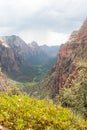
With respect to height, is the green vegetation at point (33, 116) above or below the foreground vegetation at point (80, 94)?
above

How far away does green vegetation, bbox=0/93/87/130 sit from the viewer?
14148mm

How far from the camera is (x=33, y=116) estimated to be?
14.5 meters

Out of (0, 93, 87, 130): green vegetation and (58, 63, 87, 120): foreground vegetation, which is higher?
(0, 93, 87, 130): green vegetation

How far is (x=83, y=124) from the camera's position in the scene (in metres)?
15.3

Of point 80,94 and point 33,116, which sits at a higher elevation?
point 33,116

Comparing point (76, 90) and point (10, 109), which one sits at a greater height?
point (10, 109)

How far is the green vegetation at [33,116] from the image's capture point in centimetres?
1415

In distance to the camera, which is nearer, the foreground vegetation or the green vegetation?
the green vegetation

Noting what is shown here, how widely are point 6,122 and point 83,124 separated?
135 inches

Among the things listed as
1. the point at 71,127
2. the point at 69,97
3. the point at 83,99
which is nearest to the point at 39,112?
the point at 71,127

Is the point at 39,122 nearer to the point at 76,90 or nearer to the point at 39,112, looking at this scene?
the point at 39,112

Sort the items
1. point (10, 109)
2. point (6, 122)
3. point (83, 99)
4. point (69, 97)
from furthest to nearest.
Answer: point (69, 97) → point (83, 99) → point (10, 109) → point (6, 122)

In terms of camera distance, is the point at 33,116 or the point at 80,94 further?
the point at 80,94

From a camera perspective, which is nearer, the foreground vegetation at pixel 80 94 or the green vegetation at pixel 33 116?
the green vegetation at pixel 33 116
